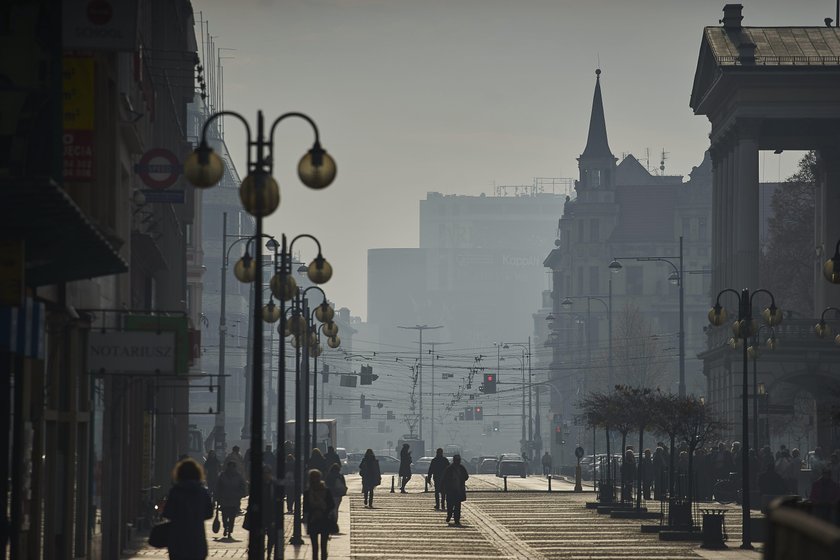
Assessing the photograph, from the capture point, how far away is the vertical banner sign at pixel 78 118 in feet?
82.4

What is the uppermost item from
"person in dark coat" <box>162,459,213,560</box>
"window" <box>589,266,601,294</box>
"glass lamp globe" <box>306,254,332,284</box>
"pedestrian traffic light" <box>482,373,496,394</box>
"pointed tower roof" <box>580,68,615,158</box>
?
"pointed tower roof" <box>580,68,615,158</box>

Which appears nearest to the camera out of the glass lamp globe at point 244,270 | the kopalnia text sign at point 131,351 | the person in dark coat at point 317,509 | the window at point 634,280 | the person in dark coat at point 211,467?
the kopalnia text sign at point 131,351

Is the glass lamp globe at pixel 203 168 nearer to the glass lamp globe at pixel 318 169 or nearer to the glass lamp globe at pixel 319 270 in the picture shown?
the glass lamp globe at pixel 318 169

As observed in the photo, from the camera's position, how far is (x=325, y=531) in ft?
99.3

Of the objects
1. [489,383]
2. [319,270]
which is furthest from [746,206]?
[319,270]

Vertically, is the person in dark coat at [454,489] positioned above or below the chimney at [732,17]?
below

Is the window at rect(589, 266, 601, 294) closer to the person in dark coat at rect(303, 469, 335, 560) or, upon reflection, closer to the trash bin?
the trash bin

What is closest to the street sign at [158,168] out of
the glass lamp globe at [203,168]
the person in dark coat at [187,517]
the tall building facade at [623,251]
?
the glass lamp globe at [203,168]

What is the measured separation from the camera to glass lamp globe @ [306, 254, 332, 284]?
35.4 m

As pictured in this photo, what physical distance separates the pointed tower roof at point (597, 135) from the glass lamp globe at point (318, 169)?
146460mm

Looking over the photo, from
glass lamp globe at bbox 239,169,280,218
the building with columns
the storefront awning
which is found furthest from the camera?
the building with columns

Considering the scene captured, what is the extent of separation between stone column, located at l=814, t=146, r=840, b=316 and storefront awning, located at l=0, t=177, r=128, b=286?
67.2 meters

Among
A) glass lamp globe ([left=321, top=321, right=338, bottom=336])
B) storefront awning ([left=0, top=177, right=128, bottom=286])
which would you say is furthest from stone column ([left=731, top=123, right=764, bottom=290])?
storefront awning ([left=0, top=177, right=128, bottom=286])

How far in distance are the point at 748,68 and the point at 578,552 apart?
5239 cm
